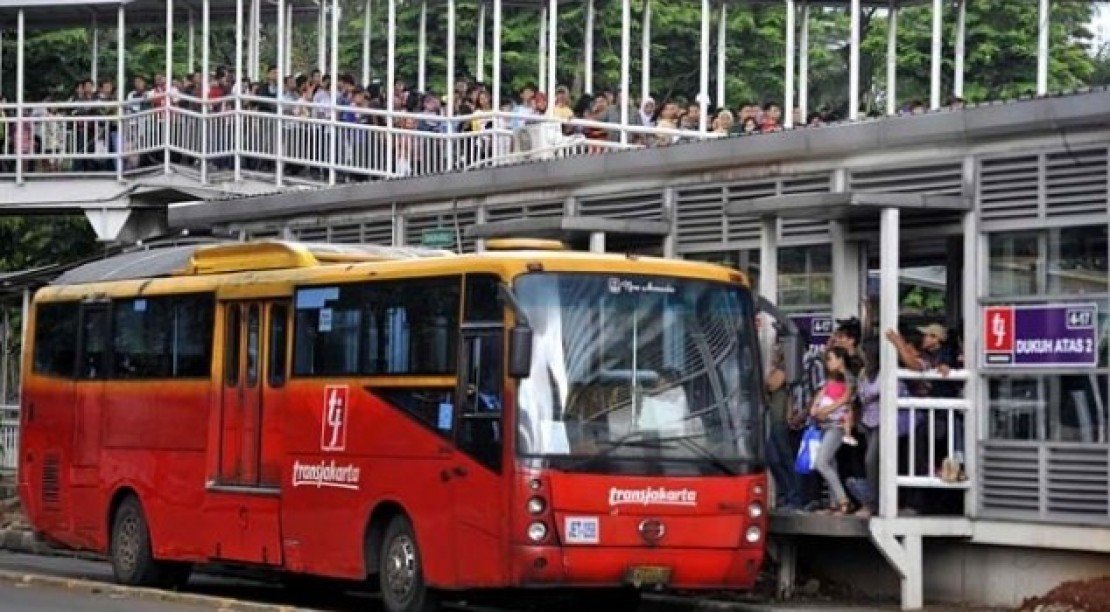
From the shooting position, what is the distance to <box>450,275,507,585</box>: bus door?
1852cm

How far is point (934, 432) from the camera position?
19609 millimetres

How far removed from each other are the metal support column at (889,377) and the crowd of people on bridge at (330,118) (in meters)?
7.60

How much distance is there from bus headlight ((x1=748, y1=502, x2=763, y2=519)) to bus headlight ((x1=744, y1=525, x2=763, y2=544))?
9cm

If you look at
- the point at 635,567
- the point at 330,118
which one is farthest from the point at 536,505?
the point at 330,118

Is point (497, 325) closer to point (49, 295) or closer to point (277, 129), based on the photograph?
point (49, 295)

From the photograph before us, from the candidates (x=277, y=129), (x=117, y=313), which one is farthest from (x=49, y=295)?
(x=277, y=129)

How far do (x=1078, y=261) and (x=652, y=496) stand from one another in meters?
3.86

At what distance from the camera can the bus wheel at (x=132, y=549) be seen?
2366 cm

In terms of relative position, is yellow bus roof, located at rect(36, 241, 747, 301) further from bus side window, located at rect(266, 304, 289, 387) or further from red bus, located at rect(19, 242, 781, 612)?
bus side window, located at rect(266, 304, 289, 387)

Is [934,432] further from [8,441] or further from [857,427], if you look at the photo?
[8,441]

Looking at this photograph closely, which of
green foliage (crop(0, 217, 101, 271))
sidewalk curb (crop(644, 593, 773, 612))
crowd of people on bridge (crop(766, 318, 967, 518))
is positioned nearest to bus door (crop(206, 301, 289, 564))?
sidewalk curb (crop(644, 593, 773, 612))

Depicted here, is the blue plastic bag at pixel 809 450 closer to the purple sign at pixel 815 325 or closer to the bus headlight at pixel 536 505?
the purple sign at pixel 815 325

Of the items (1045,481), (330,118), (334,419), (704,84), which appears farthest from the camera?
(330,118)

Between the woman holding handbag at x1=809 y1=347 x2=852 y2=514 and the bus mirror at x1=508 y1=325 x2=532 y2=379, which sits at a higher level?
the bus mirror at x1=508 y1=325 x2=532 y2=379
